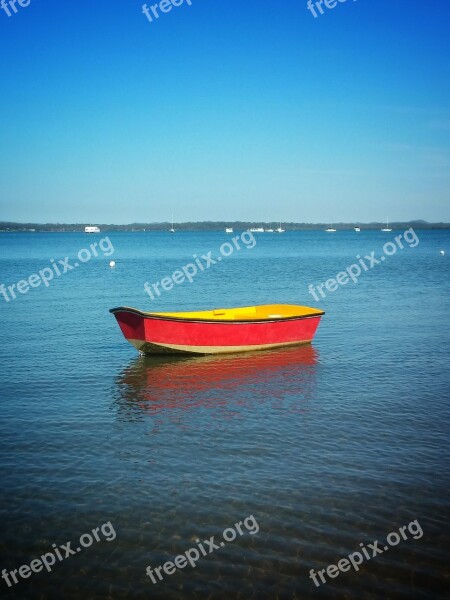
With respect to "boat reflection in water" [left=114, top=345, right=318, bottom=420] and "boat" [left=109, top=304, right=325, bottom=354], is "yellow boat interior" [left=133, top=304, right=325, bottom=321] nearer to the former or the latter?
"boat" [left=109, top=304, right=325, bottom=354]

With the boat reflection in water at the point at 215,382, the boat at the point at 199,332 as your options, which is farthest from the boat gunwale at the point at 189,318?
the boat reflection in water at the point at 215,382

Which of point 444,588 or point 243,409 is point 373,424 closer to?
point 243,409

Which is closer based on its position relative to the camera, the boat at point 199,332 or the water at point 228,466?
the water at point 228,466

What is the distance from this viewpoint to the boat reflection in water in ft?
54.7

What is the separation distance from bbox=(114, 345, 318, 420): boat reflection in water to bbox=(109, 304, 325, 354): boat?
419mm

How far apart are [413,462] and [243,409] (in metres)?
5.22

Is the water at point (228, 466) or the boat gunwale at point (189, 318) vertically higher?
the boat gunwale at point (189, 318)

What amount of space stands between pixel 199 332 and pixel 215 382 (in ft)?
11.9

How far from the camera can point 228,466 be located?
12062 millimetres

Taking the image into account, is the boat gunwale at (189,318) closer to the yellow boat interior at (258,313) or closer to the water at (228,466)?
the yellow boat interior at (258,313)

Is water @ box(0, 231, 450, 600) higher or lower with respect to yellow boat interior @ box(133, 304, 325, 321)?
lower

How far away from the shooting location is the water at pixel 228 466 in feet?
28.2

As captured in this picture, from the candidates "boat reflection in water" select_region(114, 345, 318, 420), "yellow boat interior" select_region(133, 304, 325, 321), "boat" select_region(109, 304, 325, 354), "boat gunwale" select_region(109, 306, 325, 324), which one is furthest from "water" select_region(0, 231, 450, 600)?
"yellow boat interior" select_region(133, 304, 325, 321)

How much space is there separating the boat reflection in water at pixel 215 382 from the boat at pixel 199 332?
1.37 ft
